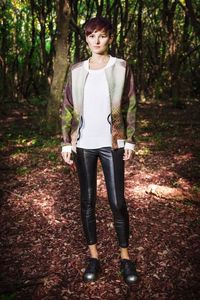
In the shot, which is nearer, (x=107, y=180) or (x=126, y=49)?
(x=107, y=180)

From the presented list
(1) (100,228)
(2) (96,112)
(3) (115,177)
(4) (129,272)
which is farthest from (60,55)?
(4) (129,272)

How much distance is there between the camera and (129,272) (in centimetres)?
335

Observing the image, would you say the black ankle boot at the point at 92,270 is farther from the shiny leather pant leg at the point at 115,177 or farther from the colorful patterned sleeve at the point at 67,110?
the colorful patterned sleeve at the point at 67,110

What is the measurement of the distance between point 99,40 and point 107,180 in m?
1.26

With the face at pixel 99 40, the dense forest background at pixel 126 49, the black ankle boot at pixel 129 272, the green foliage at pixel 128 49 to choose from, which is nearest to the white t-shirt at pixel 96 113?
the face at pixel 99 40

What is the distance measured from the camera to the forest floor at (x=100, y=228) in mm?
3342

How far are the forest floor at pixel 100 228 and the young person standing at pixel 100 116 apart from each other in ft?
2.23

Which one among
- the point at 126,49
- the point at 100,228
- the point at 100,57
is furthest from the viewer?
the point at 126,49

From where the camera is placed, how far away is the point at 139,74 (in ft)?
58.1

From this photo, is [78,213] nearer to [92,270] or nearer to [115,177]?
[92,270]

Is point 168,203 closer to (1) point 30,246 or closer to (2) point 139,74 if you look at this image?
(1) point 30,246

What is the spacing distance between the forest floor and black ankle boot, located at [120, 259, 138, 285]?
8cm

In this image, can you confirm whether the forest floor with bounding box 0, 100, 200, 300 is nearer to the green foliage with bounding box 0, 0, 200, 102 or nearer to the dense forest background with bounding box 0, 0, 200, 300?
the dense forest background with bounding box 0, 0, 200, 300

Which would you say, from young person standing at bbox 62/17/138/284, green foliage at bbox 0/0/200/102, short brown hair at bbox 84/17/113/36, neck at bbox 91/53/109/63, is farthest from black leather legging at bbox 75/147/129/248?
green foliage at bbox 0/0/200/102
